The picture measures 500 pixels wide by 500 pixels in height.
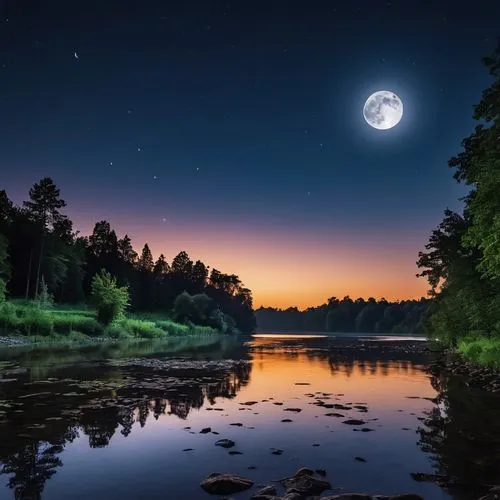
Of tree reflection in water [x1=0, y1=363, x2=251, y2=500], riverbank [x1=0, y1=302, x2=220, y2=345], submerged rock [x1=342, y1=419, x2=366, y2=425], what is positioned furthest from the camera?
riverbank [x1=0, y1=302, x2=220, y2=345]

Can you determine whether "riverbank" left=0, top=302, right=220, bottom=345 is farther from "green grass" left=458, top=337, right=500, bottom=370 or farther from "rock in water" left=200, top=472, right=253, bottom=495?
"rock in water" left=200, top=472, right=253, bottom=495

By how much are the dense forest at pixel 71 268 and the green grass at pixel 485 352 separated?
60.0m

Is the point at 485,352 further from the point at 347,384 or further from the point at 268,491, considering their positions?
the point at 268,491

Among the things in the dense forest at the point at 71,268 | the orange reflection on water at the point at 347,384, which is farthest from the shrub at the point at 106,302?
the orange reflection on water at the point at 347,384

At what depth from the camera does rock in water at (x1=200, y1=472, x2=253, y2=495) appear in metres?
9.13

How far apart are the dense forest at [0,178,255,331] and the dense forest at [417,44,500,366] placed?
56.5 meters

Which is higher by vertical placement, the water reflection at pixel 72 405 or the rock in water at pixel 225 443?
the water reflection at pixel 72 405

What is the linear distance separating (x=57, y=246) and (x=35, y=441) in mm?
102556

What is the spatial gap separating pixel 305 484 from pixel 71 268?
121 m

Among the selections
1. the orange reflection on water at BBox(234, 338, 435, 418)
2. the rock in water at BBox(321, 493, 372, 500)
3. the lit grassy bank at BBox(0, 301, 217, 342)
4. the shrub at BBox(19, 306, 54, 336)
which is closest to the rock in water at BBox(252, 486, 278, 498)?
the rock in water at BBox(321, 493, 372, 500)

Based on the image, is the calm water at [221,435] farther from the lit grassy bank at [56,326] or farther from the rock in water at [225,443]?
the lit grassy bank at [56,326]

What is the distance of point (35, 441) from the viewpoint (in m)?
12.4

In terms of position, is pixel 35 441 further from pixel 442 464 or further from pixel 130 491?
pixel 442 464

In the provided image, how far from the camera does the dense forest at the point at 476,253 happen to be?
73.3 ft
